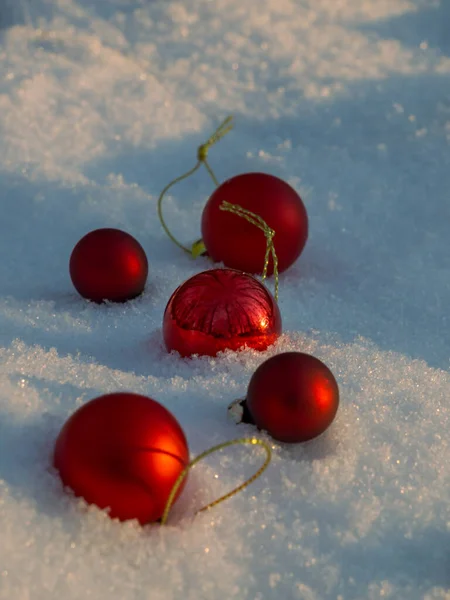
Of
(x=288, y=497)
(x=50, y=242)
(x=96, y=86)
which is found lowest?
(x=50, y=242)

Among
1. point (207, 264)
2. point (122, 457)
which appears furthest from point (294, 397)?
point (207, 264)

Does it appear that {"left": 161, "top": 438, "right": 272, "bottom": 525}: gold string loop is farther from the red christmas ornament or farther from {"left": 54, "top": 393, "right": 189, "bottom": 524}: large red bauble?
the red christmas ornament

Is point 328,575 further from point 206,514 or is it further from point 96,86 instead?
point 96,86

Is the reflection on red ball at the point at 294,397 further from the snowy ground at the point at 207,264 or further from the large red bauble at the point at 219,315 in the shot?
the large red bauble at the point at 219,315

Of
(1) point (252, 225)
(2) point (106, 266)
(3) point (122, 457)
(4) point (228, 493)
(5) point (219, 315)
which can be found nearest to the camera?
(3) point (122, 457)

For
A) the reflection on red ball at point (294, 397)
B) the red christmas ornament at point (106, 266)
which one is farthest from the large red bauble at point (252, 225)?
the reflection on red ball at point (294, 397)

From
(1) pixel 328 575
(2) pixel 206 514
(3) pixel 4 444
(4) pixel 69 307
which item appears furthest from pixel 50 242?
(1) pixel 328 575

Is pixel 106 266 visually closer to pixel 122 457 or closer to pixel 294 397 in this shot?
pixel 294 397
